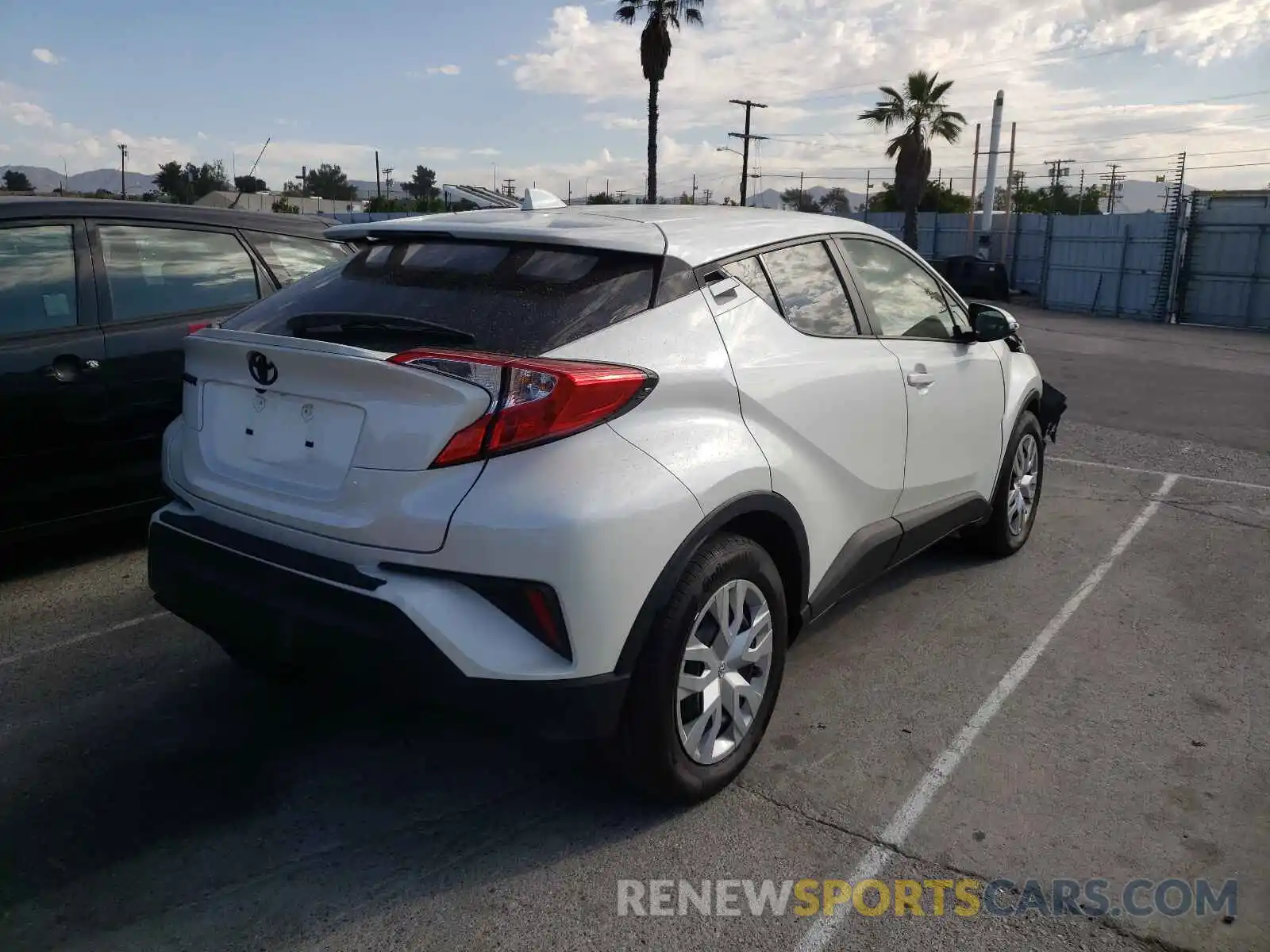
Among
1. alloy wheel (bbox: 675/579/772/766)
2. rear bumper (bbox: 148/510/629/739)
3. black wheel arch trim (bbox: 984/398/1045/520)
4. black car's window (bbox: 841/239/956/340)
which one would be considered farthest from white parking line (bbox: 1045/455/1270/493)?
rear bumper (bbox: 148/510/629/739)

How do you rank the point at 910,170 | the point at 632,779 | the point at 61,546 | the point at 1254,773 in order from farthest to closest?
the point at 910,170
the point at 61,546
the point at 1254,773
the point at 632,779

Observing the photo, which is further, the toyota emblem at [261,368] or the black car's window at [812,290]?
the black car's window at [812,290]

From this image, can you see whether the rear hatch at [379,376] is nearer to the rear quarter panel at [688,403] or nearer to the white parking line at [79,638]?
the rear quarter panel at [688,403]

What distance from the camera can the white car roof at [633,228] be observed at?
2955 millimetres

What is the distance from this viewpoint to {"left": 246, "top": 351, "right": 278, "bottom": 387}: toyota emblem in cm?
280

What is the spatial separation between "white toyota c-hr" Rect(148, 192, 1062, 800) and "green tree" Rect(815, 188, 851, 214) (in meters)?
57.9

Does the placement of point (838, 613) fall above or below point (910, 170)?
below

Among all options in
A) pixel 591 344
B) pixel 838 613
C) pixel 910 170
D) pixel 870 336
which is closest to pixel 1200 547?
pixel 838 613

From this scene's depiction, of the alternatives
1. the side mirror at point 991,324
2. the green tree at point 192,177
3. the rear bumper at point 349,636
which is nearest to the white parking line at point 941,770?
the rear bumper at point 349,636

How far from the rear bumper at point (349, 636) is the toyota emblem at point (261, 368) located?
0.43m

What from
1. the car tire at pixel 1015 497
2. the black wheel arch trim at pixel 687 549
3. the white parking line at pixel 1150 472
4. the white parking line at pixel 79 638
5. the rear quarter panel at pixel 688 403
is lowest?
the white parking line at pixel 79 638

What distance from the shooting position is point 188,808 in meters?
2.93

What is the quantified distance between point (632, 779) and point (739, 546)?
702 millimetres

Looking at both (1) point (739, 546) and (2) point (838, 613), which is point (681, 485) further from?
(2) point (838, 613)
